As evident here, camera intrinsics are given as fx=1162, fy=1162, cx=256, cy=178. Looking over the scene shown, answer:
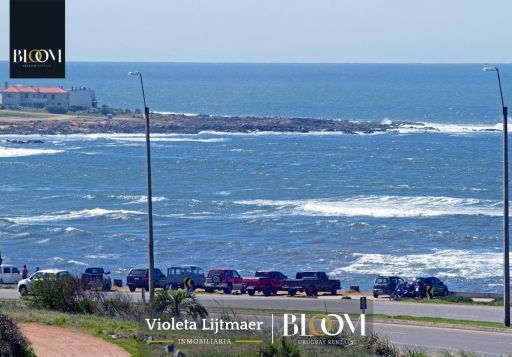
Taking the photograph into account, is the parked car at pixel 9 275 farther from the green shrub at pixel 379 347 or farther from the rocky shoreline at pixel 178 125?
the rocky shoreline at pixel 178 125

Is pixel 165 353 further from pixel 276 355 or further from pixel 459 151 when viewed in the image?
pixel 459 151

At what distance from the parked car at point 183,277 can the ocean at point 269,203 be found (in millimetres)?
6085

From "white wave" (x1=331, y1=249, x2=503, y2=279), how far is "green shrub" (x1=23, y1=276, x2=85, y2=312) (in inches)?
890

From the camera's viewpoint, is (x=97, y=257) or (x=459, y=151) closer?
(x=97, y=257)

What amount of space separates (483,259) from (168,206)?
2611cm

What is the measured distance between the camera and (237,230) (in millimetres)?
63562

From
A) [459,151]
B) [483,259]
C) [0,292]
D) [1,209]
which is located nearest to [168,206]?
[1,209]

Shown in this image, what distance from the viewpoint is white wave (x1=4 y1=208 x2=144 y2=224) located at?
67.8 metres

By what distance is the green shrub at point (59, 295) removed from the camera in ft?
95.1

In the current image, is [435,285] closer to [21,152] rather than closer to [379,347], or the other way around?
[379,347]

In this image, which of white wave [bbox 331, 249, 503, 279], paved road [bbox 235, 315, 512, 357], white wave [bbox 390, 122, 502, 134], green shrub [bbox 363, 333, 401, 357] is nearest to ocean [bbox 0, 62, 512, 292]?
white wave [bbox 331, 249, 503, 279]

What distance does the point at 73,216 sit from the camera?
69812mm

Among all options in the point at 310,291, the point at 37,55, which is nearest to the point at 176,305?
the point at 37,55

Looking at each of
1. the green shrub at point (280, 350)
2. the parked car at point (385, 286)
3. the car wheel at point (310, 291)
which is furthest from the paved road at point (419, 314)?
the green shrub at point (280, 350)
